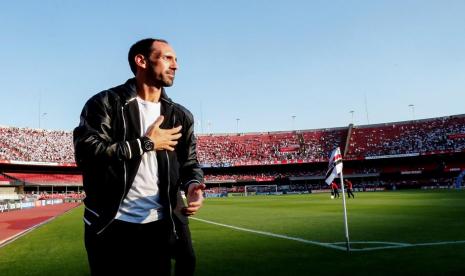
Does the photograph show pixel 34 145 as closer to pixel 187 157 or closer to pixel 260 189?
pixel 260 189

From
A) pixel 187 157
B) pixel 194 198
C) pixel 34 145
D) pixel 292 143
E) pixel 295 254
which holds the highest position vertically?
pixel 34 145

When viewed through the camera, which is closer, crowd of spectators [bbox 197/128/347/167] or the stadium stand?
the stadium stand

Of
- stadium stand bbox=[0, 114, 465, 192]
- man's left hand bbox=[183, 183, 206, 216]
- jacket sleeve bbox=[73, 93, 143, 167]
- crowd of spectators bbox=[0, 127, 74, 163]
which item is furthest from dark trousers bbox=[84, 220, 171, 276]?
crowd of spectators bbox=[0, 127, 74, 163]

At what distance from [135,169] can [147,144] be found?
0.23 meters

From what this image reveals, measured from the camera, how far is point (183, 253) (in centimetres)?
400

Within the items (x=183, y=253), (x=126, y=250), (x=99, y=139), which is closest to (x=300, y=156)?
(x=183, y=253)

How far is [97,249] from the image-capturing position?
3297mm

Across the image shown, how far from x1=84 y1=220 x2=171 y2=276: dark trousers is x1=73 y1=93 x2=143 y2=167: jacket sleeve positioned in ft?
1.76

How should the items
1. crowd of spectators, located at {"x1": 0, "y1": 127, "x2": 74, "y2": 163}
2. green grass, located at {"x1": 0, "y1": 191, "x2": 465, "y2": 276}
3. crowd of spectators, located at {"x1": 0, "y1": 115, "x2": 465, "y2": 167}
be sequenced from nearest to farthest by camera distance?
green grass, located at {"x1": 0, "y1": 191, "x2": 465, "y2": 276} < crowd of spectators, located at {"x1": 0, "y1": 127, "x2": 74, "y2": 163} < crowd of spectators, located at {"x1": 0, "y1": 115, "x2": 465, "y2": 167}

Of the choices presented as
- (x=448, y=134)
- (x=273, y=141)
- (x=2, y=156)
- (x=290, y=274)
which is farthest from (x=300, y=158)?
(x=290, y=274)

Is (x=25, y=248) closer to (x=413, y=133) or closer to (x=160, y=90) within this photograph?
(x=160, y=90)

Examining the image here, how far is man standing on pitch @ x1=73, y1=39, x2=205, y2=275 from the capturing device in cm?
325

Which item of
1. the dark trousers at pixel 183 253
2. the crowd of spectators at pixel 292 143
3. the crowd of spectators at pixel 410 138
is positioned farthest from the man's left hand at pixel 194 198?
the crowd of spectators at pixel 410 138

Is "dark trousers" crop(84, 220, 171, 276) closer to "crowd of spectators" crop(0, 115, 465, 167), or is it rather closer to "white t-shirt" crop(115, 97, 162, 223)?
"white t-shirt" crop(115, 97, 162, 223)
